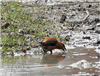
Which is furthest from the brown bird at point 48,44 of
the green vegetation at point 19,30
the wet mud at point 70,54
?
the green vegetation at point 19,30

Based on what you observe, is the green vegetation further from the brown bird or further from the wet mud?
the brown bird

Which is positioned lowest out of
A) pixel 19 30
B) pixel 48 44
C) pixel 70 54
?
pixel 19 30

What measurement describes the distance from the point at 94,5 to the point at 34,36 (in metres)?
4.87

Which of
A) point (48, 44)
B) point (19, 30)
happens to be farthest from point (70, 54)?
point (19, 30)

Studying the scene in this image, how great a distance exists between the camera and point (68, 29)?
31.2ft

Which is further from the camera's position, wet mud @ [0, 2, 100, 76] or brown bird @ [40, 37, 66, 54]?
brown bird @ [40, 37, 66, 54]

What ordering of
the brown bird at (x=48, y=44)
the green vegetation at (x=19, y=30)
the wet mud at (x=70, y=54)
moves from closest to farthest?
1. the wet mud at (x=70, y=54)
2. the brown bird at (x=48, y=44)
3. the green vegetation at (x=19, y=30)

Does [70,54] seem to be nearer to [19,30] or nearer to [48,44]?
[48,44]

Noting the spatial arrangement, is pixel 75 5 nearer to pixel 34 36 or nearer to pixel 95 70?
pixel 34 36

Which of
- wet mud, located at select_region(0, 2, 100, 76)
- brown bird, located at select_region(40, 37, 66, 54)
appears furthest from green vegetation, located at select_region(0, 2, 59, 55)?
brown bird, located at select_region(40, 37, 66, 54)

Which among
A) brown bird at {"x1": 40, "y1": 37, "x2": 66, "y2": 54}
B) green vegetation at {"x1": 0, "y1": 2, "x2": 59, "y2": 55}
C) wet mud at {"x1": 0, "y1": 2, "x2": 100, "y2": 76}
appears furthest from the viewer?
green vegetation at {"x1": 0, "y1": 2, "x2": 59, "y2": 55}

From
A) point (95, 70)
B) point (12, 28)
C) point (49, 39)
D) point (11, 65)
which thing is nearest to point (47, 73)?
point (95, 70)

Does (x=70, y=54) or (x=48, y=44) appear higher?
(x=48, y=44)

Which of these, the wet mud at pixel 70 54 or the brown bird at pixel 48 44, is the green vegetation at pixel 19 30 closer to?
the wet mud at pixel 70 54
